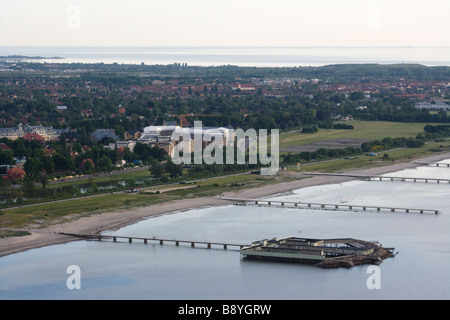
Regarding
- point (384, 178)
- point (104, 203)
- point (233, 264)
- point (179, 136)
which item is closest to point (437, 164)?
point (384, 178)

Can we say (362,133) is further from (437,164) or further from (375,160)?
(437,164)

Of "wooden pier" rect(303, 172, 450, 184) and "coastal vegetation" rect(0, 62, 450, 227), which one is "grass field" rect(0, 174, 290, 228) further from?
"wooden pier" rect(303, 172, 450, 184)

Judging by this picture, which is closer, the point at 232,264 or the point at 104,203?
the point at 232,264

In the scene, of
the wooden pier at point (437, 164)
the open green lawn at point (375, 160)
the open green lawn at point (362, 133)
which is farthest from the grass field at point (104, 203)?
the open green lawn at point (362, 133)

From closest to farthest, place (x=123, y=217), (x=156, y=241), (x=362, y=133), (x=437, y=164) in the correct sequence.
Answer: (x=156, y=241), (x=123, y=217), (x=437, y=164), (x=362, y=133)

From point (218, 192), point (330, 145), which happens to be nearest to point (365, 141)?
point (330, 145)

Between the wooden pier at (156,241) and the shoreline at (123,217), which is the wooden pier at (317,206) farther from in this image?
the wooden pier at (156,241)

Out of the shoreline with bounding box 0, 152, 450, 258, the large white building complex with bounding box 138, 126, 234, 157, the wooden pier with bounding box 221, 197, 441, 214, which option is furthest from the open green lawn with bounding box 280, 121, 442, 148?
the wooden pier with bounding box 221, 197, 441, 214
